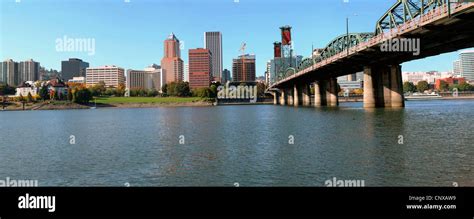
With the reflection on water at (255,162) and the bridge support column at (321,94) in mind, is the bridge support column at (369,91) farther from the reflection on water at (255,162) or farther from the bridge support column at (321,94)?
the reflection on water at (255,162)

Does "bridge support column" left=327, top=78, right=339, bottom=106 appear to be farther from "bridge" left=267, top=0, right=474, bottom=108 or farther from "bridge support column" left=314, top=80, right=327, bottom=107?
"bridge" left=267, top=0, right=474, bottom=108

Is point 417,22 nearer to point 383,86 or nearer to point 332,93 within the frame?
point 383,86

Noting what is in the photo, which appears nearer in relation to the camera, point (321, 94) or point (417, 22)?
point (417, 22)

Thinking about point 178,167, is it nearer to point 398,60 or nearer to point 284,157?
point 284,157

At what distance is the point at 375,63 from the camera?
102625 mm

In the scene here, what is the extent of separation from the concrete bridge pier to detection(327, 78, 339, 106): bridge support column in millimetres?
54887

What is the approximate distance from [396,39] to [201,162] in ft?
187
